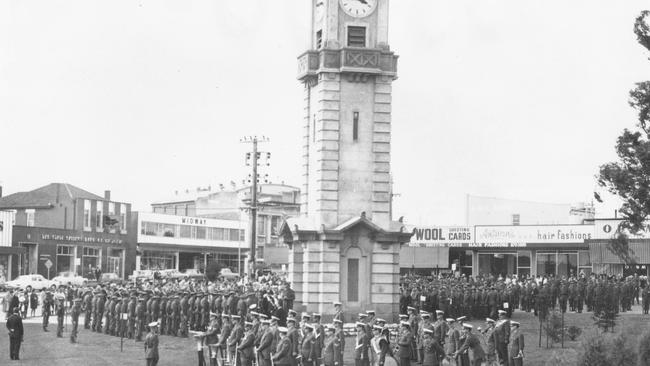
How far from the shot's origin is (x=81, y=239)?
3273 inches

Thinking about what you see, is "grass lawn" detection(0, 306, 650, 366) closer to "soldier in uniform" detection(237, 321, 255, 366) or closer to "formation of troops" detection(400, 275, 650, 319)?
"formation of troops" detection(400, 275, 650, 319)

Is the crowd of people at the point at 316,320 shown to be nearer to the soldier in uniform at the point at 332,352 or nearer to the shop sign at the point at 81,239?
the soldier in uniform at the point at 332,352

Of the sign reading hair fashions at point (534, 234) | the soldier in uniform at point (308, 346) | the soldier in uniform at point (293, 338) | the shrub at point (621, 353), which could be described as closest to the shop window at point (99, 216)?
the sign reading hair fashions at point (534, 234)

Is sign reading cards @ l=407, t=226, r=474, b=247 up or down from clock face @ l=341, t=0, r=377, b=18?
down

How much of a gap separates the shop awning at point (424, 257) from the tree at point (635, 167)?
4368 centimetres

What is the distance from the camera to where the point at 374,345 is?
25031 mm

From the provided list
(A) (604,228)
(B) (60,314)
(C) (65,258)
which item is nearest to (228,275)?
(C) (65,258)

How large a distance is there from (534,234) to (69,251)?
133 ft

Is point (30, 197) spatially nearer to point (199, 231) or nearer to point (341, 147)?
point (199, 231)

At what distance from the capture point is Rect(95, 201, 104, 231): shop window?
283 feet

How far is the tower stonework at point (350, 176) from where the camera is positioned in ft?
124

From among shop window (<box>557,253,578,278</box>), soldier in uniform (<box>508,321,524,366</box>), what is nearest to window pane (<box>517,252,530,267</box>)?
shop window (<box>557,253,578,278</box>)

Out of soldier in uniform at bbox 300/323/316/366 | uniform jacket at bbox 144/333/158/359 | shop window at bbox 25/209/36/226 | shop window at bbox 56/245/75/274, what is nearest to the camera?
uniform jacket at bbox 144/333/158/359

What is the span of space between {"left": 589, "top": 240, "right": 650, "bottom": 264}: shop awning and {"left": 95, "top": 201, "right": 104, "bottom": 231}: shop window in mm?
45289
